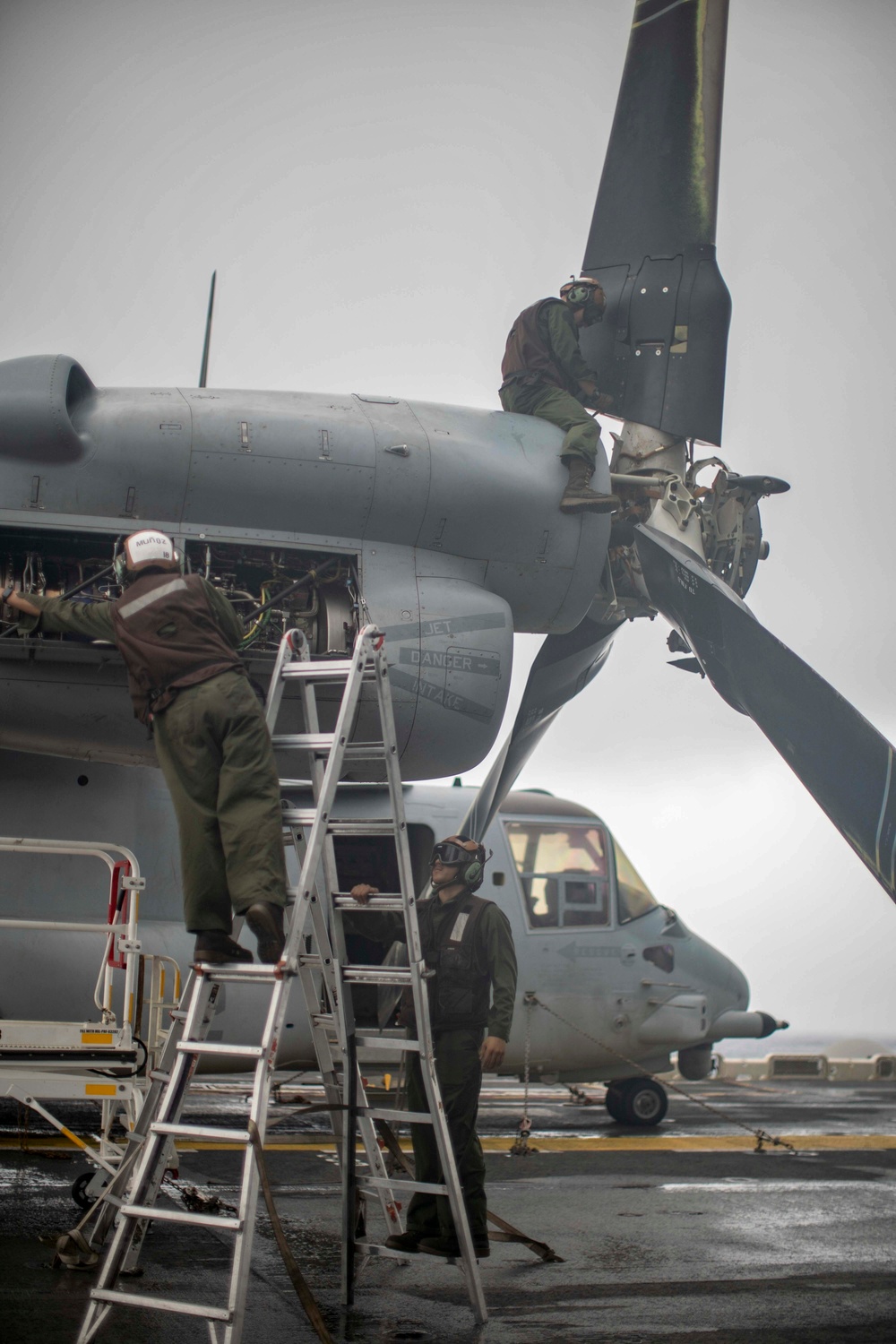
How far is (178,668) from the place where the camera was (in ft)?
15.0

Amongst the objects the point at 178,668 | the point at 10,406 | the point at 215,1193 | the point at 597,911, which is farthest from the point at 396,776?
the point at 597,911

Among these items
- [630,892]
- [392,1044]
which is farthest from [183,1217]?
[630,892]

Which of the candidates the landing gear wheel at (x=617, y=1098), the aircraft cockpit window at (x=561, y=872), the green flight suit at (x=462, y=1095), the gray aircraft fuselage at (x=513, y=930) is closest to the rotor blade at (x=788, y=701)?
the green flight suit at (x=462, y=1095)

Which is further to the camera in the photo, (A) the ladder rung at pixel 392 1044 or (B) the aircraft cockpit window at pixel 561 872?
(B) the aircraft cockpit window at pixel 561 872

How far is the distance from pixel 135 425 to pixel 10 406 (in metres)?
0.67

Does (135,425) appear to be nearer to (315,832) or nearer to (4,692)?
Answer: (4,692)

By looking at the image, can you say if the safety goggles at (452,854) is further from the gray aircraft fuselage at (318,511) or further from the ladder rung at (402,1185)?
the ladder rung at (402,1185)

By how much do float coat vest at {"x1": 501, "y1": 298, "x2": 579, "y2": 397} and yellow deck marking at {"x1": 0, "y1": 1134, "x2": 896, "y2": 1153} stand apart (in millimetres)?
6141

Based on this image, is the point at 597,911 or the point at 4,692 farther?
the point at 597,911

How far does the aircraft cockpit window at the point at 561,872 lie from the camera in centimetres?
1238

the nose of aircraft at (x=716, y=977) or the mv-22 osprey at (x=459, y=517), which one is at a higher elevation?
the mv-22 osprey at (x=459, y=517)

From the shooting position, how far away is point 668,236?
31.4 feet

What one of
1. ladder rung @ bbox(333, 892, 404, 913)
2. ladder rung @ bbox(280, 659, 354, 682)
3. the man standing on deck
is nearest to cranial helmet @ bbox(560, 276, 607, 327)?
the man standing on deck

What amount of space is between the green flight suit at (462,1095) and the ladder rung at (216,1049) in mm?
1709
